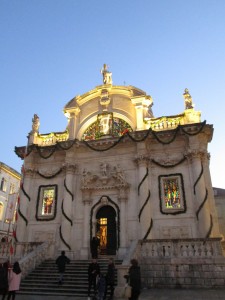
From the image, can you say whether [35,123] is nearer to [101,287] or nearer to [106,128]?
[106,128]

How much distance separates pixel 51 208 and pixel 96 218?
12.5 ft

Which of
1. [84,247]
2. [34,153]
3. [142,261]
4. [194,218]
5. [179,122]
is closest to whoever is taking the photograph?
[142,261]

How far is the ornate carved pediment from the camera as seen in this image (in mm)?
19922

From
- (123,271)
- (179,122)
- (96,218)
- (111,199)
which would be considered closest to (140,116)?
(179,122)

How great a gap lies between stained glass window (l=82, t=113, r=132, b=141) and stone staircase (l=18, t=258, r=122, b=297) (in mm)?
10077

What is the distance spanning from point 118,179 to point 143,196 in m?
2.32

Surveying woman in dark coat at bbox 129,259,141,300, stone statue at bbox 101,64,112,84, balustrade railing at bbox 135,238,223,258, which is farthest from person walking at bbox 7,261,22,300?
stone statue at bbox 101,64,112,84

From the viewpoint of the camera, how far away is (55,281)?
13695mm

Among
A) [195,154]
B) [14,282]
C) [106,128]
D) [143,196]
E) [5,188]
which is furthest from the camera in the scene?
[5,188]

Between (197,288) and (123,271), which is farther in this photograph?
(197,288)

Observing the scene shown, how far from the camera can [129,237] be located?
59.9ft

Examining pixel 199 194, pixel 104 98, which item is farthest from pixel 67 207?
pixel 104 98

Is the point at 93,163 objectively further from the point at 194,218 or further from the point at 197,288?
the point at 197,288

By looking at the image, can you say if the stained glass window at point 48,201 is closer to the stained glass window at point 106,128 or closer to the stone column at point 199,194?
the stained glass window at point 106,128
